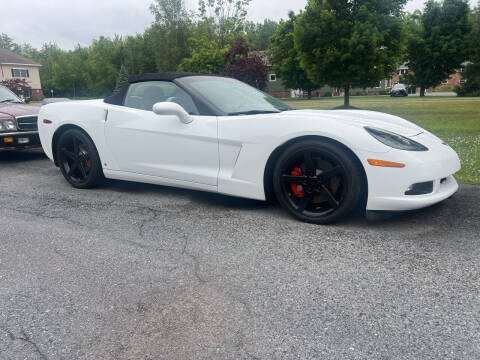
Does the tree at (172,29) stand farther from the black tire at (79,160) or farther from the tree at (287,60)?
the black tire at (79,160)

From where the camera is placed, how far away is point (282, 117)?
3602 millimetres

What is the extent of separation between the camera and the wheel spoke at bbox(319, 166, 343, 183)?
3313mm

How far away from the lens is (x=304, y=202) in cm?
354

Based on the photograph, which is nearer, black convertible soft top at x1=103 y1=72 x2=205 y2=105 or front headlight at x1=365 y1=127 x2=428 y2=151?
front headlight at x1=365 y1=127 x2=428 y2=151

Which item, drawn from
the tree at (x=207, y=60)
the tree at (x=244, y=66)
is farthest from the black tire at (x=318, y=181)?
the tree at (x=207, y=60)

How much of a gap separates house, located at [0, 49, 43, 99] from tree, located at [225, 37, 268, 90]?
3889 cm

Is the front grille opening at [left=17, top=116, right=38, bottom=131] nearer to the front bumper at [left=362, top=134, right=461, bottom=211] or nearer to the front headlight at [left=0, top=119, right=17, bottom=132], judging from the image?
the front headlight at [left=0, top=119, right=17, bottom=132]

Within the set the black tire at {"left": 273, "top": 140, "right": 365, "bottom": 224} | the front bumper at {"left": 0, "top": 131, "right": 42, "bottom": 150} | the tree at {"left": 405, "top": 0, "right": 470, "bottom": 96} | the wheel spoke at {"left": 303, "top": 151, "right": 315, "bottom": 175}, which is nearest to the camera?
the black tire at {"left": 273, "top": 140, "right": 365, "bottom": 224}

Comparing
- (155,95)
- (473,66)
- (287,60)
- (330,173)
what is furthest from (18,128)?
(473,66)

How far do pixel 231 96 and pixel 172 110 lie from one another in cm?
75

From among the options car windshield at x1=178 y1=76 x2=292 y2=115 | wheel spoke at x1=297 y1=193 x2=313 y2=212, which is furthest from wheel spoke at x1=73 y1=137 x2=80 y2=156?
wheel spoke at x1=297 y1=193 x2=313 y2=212

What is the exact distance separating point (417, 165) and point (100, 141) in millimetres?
3342

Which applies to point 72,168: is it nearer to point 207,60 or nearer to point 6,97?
point 6,97

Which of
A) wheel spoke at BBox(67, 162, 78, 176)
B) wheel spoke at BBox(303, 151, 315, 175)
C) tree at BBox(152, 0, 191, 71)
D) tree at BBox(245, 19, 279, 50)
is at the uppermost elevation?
tree at BBox(245, 19, 279, 50)
